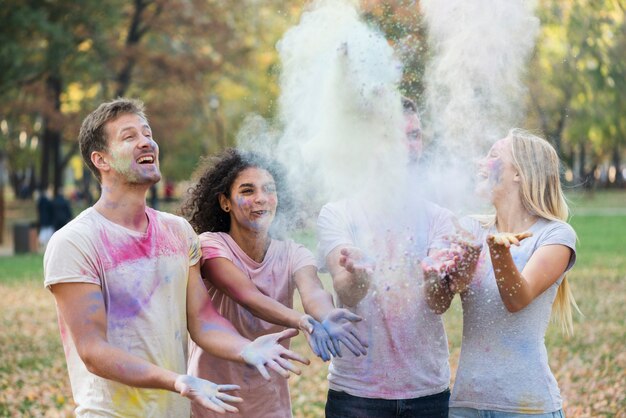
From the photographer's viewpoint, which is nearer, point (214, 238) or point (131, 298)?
point (131, 298)

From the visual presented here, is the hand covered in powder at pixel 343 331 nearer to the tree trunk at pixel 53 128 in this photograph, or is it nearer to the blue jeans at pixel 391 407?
the blue jeans at pixel 391 407

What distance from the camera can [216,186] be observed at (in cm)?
384

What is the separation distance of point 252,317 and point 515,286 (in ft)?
3.55

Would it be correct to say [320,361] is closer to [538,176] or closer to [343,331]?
[538,176]

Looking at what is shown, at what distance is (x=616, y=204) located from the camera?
44.7 m

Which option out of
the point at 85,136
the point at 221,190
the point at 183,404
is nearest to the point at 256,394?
the point at 183,404

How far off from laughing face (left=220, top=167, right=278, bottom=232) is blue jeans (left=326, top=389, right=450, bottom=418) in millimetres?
807

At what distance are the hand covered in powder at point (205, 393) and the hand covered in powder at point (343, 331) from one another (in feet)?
1.57

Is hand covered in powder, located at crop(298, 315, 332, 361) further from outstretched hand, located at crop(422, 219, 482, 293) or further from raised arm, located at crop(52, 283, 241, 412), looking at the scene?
outstretched hand, located at crop(422, 219, 482, 293)

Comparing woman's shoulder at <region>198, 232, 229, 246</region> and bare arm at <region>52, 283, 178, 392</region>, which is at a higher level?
woman's shoulder at <region>198, 232, 229, 246</region>

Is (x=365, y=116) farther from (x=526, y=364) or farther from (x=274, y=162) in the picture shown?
(x=526, y=364)

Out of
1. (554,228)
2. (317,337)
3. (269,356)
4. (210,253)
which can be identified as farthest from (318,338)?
(554,228)

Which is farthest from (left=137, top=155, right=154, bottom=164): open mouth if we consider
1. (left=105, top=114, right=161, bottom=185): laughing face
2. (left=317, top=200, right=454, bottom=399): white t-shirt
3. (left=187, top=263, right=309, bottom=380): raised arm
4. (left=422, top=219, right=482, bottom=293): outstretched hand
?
(left=422, top=219, right=482, bottom=293): outstretched hand

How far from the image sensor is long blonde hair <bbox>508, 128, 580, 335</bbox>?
3691mm
